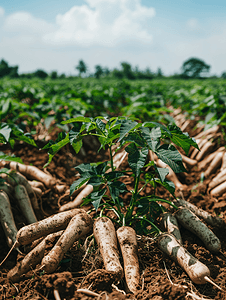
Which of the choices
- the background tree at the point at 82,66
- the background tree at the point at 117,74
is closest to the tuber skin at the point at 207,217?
the background tree at the point at 117,74

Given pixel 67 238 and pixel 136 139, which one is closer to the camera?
pixel 136 139

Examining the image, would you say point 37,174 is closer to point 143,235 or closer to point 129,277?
point 143,235

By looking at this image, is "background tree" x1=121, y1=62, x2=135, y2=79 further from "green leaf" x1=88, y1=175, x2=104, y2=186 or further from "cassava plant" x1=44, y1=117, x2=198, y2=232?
"green leaf" x1=88, y1=175, x2=104, y2=186

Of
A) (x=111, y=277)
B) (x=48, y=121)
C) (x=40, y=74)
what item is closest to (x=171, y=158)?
(x=111, y=277)

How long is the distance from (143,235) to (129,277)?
1.33ft

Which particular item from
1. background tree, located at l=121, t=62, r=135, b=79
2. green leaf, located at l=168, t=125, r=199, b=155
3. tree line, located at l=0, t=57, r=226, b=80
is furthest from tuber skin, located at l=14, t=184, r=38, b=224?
background tree, located at l=121, t=62, r=135, b=79

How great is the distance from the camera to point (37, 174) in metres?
2.58

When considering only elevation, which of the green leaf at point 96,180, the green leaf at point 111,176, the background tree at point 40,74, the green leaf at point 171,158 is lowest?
the green leaf at point 96,180

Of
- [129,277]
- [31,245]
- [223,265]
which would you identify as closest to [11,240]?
[31,245]

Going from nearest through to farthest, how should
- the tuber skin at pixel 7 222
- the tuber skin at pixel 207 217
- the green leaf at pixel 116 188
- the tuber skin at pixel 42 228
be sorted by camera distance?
1. the green leaf at pixel 116 188
2. the tuber skin at pixel 42 228
3. the tuber skin at pixel 7 222
4. the tuber skin at pixel 207 217

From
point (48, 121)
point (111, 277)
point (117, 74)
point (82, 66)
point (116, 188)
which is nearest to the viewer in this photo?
point (111, 277)

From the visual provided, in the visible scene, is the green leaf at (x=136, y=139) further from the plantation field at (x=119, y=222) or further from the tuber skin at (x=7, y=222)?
the tuber skin at (x=7, y=222)

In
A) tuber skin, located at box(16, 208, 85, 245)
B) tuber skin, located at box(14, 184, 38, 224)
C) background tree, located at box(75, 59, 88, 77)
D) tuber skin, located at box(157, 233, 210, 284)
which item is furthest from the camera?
background tree, located at box(75, 59, 88, 77)

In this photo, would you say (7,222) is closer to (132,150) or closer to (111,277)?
(111,277)
